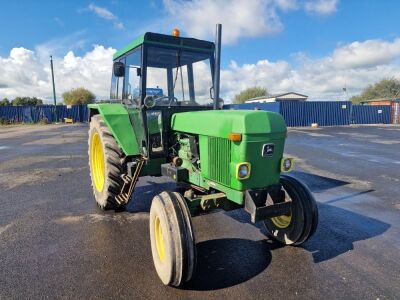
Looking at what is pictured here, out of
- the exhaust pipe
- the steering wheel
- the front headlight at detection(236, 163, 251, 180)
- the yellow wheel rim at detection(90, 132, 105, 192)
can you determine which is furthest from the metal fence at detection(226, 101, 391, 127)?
the front headlight at detection(236, 163, 251, 180)

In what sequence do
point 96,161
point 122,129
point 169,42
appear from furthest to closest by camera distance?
point 96,161
point 122,129
point 169,42

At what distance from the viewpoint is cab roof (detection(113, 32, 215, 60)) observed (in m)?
4.39

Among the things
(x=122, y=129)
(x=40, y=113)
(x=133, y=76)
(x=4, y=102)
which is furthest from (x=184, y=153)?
(x=4, y=102)

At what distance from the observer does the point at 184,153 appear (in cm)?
427

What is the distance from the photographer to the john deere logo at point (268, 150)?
3.34m

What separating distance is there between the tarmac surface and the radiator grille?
0.95 m

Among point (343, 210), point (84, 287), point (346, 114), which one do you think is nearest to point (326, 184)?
point (343, 210)

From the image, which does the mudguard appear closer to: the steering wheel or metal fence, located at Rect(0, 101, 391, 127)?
the steering wheel

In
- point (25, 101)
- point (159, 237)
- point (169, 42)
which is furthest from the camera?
point (25, 101)

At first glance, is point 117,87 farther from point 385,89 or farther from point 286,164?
point 385,89

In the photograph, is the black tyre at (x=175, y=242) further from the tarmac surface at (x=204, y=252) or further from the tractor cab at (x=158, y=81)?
the tractor cab at (x=158, y=81)

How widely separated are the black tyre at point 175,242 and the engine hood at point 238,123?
81 centimetres

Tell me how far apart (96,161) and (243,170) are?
3.62 meters

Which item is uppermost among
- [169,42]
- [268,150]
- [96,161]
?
[169,42]
